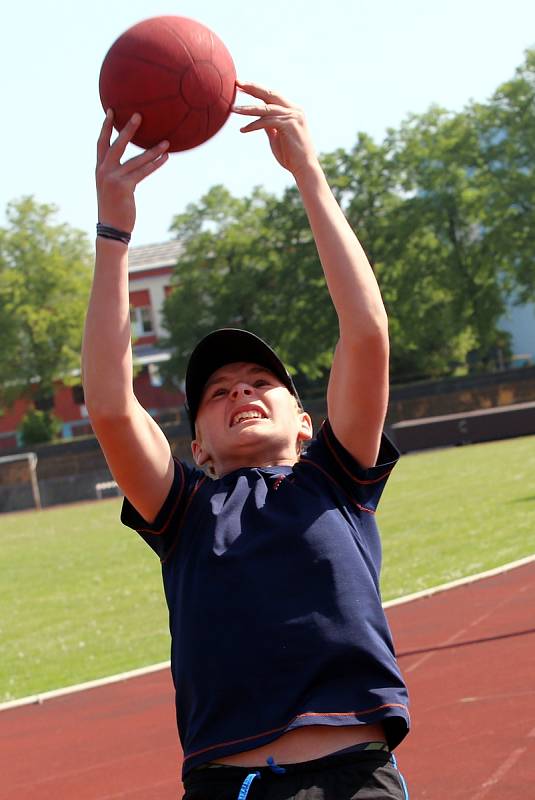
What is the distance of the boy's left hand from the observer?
3252 millimetres

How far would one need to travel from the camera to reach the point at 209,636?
9.72ft

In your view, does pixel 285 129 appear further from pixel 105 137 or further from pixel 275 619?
pixel 275 619

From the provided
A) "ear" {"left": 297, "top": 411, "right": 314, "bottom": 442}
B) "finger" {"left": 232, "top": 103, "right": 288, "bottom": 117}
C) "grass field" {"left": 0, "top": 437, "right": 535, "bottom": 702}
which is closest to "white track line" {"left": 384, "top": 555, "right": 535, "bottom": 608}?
"grass field" {"left": 0, "top": 437, "right": 535, "bottom": 702}

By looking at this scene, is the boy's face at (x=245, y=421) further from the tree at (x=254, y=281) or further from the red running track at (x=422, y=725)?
the tree at (x=254, y=281)

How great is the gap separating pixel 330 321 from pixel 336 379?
52479mm

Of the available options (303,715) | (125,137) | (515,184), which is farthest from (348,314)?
(515,184)

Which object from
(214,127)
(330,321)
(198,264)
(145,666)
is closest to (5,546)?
(145,666)

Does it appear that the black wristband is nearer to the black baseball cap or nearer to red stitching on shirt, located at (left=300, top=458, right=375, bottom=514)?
the black baseball cap

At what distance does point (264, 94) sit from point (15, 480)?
40707mm

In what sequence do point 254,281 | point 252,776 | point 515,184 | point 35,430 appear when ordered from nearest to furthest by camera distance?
1. point 252,776
2. point 515,184
3. point 254,281
4. point 35,430

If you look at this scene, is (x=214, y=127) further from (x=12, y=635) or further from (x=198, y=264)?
(x=198, y=264)

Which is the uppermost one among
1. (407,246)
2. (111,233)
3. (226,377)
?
(407,246)

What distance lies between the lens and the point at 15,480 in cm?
4291

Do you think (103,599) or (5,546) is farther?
(5,546)
